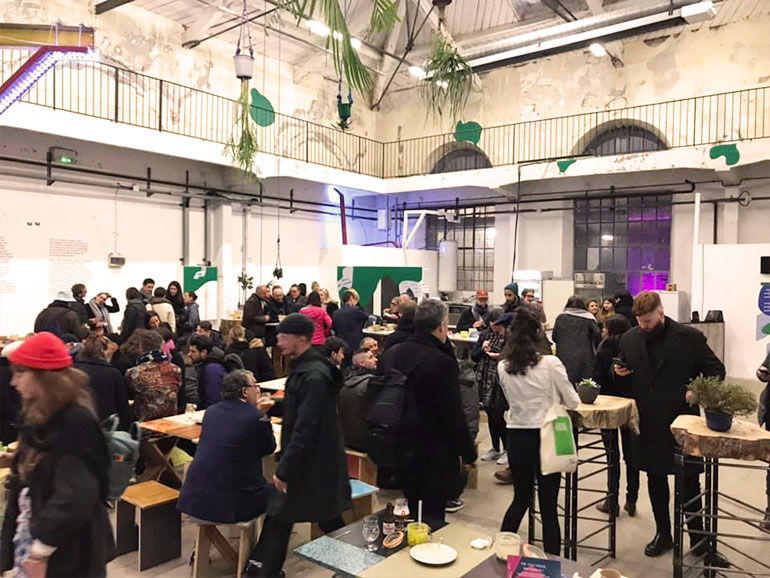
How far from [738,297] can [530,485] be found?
26.5ft

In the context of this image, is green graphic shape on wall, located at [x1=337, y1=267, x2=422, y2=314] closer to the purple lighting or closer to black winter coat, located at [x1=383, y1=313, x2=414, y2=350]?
the purple lighting

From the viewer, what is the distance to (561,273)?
13203 mm

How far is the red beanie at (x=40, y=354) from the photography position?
200 centimetres

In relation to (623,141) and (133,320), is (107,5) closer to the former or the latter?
(133,320)

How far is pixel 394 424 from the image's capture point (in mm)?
2883

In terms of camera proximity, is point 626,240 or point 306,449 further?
point 626,240

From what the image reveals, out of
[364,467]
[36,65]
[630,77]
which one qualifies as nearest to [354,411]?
[364,467]

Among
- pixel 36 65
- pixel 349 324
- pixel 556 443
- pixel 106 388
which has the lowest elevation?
pixel 556 443

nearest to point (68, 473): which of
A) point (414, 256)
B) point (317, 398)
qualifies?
point (317, 398)

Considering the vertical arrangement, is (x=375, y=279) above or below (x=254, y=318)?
above

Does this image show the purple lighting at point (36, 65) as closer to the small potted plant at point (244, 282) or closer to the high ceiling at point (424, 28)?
the high ceiling at point (424, 28)

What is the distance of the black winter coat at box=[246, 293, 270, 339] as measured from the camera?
8.81 m

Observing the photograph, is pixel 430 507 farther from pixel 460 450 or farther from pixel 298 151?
pixel 298 151

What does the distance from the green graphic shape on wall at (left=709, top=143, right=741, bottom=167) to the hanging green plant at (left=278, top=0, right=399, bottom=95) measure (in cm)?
1030
